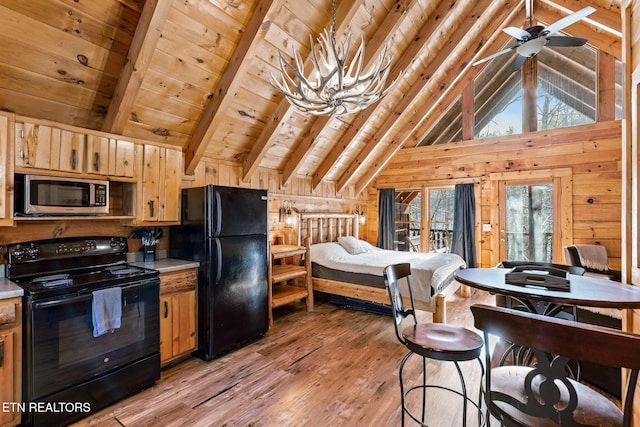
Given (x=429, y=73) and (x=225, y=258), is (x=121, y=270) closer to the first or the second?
(x=225, y=258)

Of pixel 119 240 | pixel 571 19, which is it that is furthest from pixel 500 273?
pixel 119 240

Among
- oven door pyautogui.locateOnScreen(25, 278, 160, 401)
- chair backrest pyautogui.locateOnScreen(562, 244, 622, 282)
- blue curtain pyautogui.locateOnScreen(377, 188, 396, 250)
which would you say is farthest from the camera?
blue curtain pyautogui.locateOnScreen(377, 188, 396, 250)

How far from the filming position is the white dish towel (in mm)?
2186

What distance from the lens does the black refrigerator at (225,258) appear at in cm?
298

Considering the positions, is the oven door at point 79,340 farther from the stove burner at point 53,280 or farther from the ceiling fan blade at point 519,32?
the ceiling fan blade at point 519,32

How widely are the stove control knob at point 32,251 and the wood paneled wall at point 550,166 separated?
239 inches

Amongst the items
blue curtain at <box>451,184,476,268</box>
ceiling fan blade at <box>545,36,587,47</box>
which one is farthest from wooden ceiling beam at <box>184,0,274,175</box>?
blue curtain at <box>451,184,476,268</box>

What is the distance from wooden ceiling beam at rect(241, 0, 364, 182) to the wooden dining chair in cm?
294

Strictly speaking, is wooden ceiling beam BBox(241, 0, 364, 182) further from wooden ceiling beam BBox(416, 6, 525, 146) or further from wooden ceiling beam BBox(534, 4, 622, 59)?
wooden ceiling beam BBox(534, 4, 622, 59)

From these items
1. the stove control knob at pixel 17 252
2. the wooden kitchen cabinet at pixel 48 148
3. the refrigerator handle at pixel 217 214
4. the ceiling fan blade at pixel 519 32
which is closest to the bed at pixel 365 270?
the refrigerator handle at pixel 217 214

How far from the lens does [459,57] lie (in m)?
5.14

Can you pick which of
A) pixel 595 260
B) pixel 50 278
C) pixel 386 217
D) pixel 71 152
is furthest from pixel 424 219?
pixel 50 278

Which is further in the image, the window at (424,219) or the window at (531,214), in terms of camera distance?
the window at (424,219)

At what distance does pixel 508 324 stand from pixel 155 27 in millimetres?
2852
